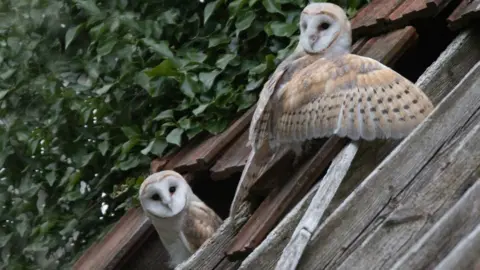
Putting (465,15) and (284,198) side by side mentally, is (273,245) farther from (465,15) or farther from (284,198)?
(465,15)

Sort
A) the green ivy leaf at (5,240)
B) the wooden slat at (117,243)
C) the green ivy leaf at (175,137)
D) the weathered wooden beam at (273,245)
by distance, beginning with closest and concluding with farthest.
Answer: the weathered wooden beam at (273,245)
the wooden slat at (117,243)
the green ivy leaf at (175,137)
the green ivy leaf at (5,240)

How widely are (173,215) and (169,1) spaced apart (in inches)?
49.6

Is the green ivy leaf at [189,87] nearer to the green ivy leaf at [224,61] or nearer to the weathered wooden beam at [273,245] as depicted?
the green ivy leaf at [224,61]

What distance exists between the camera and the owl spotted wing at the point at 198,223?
407 centimetres

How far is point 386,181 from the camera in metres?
2.19

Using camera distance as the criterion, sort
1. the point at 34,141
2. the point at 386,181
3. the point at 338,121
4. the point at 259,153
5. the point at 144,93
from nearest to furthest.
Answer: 1. the point at 386,181
2. the point at 338,121
3. the point at 259,153
4. the point at 144,93
5. the point at 34,141

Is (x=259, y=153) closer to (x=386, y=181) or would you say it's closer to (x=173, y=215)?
(x=386, y=181)

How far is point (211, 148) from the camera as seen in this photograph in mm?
3768

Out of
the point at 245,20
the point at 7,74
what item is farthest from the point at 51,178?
the point at 245,20

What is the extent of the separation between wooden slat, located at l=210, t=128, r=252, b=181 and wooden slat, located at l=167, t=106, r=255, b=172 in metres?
0.03

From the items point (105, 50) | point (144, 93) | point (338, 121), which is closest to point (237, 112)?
point (144, 93)

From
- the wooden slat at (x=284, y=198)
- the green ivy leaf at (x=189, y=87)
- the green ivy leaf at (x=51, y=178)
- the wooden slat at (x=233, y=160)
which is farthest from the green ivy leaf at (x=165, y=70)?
the wooden slat at (x=284, y=198)

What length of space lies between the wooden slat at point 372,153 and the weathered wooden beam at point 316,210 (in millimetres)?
Result: 90

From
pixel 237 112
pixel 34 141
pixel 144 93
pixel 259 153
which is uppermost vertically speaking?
pixel 259 153
